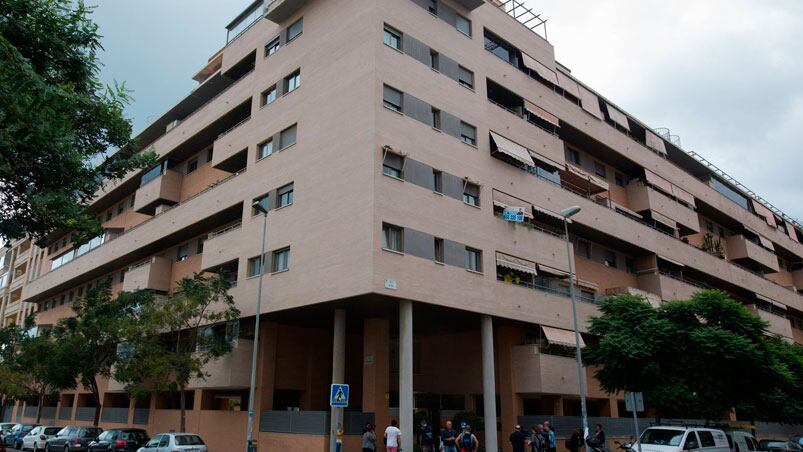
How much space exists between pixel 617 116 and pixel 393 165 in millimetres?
21529

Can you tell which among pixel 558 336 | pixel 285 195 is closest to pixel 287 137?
pixel 285 195

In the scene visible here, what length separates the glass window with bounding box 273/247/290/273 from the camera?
2731 centimetres

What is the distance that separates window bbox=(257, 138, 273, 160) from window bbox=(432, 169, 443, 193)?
8.50 m

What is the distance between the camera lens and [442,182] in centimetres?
2681

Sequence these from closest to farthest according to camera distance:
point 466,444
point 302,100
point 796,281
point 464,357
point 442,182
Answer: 1. point 466,444
2. point 442,182
3. point 302,100
4. point 464,357
5. point 796,281

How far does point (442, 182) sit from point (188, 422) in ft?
59.7

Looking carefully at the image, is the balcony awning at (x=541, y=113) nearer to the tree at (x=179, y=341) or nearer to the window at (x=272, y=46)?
the window at (x=272, y=46)

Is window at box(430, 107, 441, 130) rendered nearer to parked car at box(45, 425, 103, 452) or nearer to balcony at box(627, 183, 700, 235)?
balcony at box(627, 183, 700, 235)

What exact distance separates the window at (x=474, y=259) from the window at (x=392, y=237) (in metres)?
3.70

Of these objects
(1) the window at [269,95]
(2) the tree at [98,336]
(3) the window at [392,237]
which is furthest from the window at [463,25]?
(2) the tree at [98,336]

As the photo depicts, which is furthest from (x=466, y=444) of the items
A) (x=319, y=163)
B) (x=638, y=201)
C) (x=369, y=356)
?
(x=638, y=201)

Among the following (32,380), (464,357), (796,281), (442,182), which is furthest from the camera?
(796,281)

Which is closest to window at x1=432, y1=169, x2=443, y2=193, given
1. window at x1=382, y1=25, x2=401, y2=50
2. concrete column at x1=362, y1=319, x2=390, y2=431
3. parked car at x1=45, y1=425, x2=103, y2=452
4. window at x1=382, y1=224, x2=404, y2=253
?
window at x1=382, y1=224, x2=404, y2=253

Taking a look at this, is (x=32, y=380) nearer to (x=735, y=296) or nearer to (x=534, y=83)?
(x=534, y=83)
